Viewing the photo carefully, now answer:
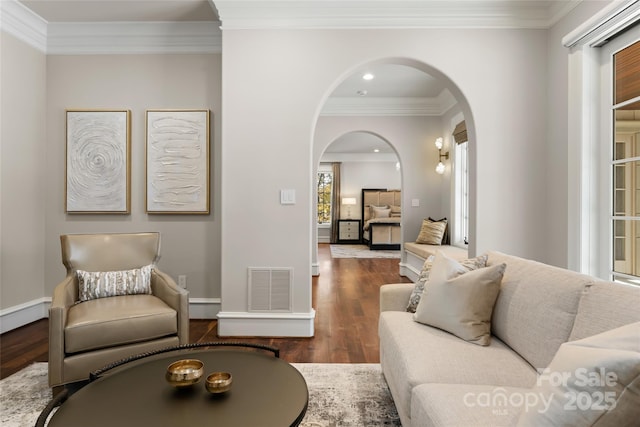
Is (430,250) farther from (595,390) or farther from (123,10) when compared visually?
(123,10)

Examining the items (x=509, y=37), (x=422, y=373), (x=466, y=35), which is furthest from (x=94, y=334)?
(x=509, y=37)

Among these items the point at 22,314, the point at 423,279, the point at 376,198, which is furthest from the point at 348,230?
the point at 423,279

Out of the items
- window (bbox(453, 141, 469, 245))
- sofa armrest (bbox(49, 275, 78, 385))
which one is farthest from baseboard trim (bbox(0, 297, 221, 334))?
window (bbox(453, 141, 469, 245))

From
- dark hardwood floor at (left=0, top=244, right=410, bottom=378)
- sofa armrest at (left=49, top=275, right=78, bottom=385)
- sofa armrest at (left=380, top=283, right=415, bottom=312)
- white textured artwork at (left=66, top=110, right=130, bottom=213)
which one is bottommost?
dark hardwood floor at (left=0, top=244, right=410, bottom=378)

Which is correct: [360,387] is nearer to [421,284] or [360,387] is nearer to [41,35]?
[421,284]

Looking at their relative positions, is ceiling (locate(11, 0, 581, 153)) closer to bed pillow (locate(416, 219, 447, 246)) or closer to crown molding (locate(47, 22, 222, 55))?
crown molding (locate(47, 22, 222, 55))

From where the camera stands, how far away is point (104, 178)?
3.60 m

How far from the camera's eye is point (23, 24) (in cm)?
334

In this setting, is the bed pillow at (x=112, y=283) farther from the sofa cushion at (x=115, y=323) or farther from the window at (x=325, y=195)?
the window at (x=325, y=195)

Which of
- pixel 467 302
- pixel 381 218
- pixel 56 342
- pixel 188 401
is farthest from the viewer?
pixel 381 218

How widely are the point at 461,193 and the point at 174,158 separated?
3.84 meters

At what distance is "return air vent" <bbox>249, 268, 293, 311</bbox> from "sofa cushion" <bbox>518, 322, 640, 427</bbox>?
2397 millimetres

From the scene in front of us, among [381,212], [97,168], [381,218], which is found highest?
[97,168]

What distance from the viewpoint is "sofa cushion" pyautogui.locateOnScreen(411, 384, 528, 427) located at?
109cm
